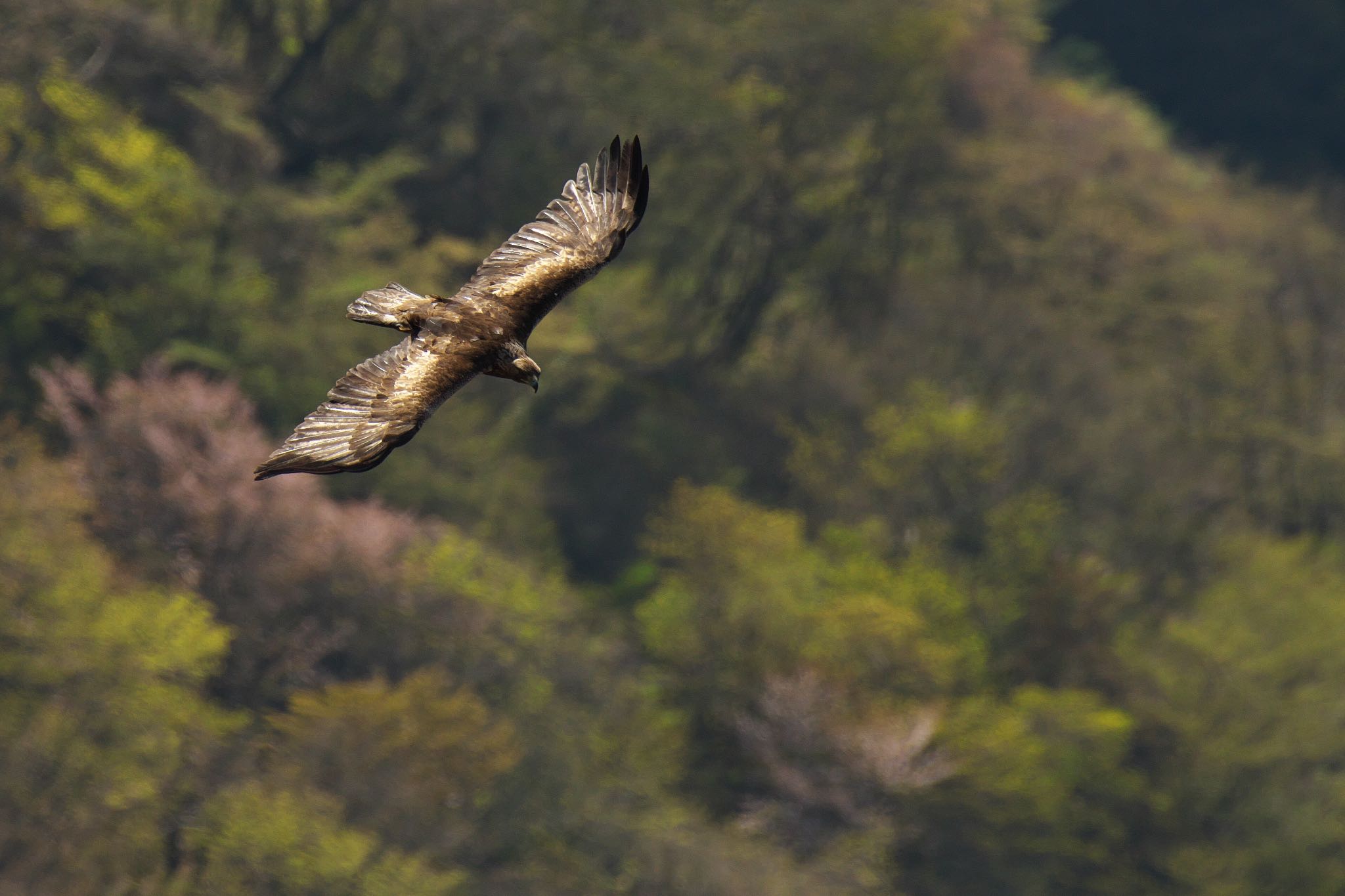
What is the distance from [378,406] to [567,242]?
3.13m

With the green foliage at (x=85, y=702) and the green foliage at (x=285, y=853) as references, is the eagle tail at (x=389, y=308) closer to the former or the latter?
the green foliage at (x=85, y=702)

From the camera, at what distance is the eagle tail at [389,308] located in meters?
14.0

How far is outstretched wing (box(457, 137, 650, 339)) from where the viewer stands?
49.3 ft

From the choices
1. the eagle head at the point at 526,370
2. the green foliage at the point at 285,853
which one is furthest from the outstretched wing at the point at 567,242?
the green foliage at the point at 285,853

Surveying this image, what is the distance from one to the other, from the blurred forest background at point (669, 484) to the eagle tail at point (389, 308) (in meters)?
19.1

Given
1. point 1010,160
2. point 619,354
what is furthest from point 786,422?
point 1010,160

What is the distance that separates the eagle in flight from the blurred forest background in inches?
743

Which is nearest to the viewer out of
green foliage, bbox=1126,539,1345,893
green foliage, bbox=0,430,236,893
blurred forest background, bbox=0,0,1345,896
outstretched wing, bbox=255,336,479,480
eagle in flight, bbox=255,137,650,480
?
outstretched wing, bbox=255,336,479,480

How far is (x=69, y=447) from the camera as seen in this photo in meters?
41.1

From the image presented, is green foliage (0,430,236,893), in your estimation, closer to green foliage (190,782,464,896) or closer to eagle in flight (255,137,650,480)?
green foliage (190,782,464,896)

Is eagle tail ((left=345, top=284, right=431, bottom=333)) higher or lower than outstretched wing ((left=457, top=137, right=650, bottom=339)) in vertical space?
lower

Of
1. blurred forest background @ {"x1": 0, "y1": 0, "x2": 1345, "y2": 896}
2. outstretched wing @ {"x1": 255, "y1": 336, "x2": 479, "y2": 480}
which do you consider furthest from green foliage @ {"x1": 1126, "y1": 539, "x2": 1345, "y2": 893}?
outstretched wing @ {"x1": 255, "y1": 336, "x2": 479, "y2": 480}

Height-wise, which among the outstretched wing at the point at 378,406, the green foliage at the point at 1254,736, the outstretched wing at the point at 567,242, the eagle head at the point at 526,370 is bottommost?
the outstretched wing at the point at 378,406

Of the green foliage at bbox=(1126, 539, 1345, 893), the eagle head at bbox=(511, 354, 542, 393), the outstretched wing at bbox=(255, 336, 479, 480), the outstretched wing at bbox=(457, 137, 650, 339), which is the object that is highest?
the green foliage at bbox=(1126, 539, 1345, 893)
